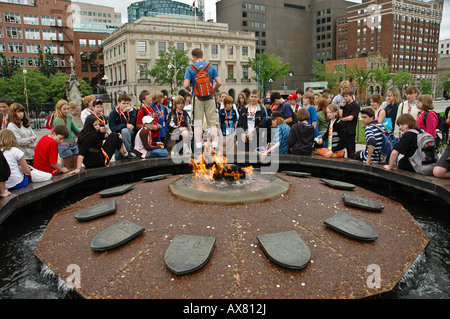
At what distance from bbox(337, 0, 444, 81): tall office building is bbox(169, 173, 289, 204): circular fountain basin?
91.1 metres

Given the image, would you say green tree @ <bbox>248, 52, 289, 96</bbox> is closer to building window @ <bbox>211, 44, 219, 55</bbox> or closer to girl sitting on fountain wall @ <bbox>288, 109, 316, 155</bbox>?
building window @ <bbox>211, 44, 219, 55</bbox>

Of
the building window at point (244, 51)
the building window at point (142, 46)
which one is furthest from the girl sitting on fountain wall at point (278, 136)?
the building window at point (244, 51)

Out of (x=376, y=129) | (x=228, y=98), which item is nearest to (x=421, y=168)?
(x=376, y=129)

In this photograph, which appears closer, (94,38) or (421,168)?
(421,168)

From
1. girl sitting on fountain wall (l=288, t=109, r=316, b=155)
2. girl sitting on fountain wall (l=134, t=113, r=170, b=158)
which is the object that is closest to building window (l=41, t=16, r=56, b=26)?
girl sitting on fountain wall (l=134, t=113, r=170, b=158)

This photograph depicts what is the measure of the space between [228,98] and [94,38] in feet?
285

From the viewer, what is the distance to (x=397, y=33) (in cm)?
8750

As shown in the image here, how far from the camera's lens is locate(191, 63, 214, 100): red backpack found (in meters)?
7.22

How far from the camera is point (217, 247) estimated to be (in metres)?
4.06
